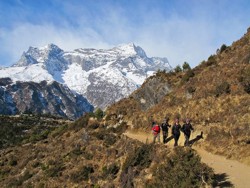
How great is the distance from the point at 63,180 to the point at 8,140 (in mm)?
71868

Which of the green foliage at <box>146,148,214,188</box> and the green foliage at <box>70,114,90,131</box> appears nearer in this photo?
the green foliage at <box>146,148,214,188</box>

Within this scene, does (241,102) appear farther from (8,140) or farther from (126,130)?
(8,140)

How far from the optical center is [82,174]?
103ft

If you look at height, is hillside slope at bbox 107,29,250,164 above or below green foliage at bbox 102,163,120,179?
above

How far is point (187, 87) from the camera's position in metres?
40.5

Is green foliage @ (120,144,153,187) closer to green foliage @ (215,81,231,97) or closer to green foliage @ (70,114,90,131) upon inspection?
green foliage @ (215,81,231,97)

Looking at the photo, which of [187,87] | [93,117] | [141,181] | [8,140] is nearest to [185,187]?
[141,181]

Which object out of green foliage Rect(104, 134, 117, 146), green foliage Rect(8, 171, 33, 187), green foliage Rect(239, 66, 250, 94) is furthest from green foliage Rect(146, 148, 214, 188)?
green foliage Rect(8, 171, 33, 187)

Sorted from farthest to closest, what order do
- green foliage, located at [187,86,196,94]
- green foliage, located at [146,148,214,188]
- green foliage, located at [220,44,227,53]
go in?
green foliage, located at [220,44,227,53], green foliage, located at [187,86,196,94], green foliage, located at [146,148,214,188]

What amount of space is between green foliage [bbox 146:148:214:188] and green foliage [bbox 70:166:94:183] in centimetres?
957

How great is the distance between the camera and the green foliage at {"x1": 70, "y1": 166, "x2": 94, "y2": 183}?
1231 inches

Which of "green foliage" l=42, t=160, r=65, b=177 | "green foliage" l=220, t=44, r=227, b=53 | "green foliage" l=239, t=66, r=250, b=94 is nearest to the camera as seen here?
"green foliage" l=239, t=66, r=250, b=94

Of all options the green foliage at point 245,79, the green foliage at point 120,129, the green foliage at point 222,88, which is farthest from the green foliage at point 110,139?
the green foliage at point 245,79

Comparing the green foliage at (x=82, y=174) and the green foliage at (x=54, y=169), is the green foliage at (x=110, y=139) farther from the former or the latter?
the green foliage at (x=54, y=169)
